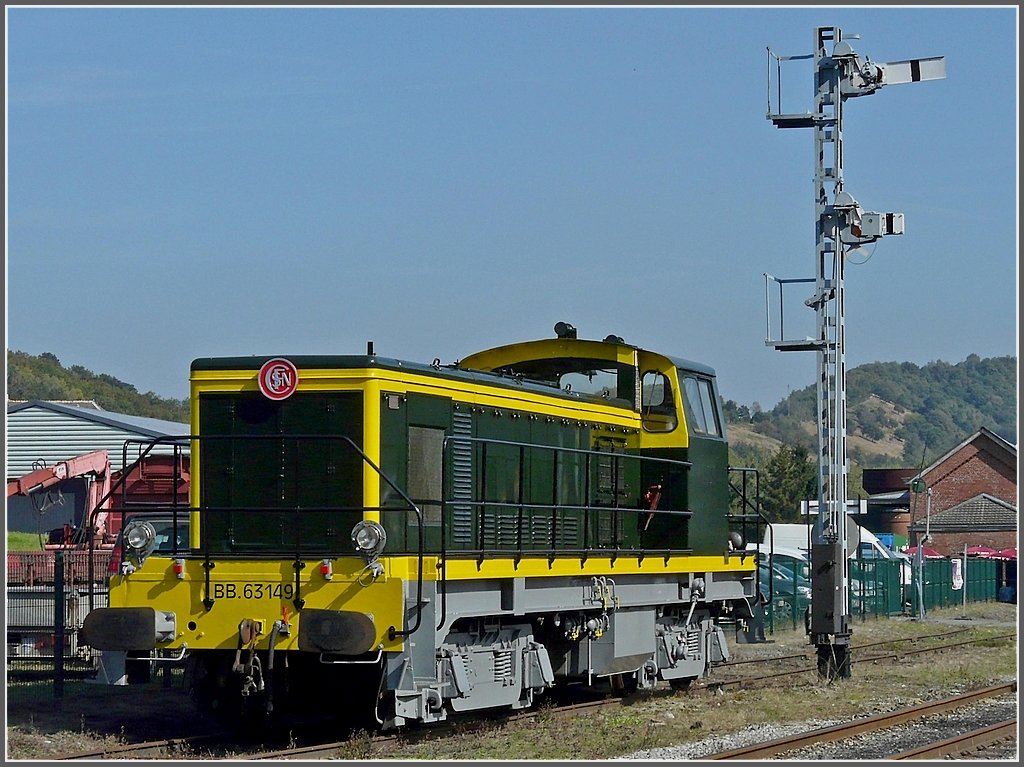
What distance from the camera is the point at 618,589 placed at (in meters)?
13.2

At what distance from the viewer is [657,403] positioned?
47.4 ft

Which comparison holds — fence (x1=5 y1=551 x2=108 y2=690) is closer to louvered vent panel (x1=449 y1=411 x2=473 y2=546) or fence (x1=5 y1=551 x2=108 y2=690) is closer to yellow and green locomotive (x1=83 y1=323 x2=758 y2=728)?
yellow and green locomotive (x1=83 y1=323 x2=758 y2=728)

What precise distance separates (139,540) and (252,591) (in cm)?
114

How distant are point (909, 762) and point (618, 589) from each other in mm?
3978

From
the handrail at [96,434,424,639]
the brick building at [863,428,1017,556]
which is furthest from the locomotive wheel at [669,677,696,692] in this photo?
the brick building at [863,428,1017,556]

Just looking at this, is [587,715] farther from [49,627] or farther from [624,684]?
[49,627]

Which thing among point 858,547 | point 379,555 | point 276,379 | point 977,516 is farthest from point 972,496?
point 379,555

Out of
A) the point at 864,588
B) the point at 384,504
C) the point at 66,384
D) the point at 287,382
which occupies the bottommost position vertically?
the point at 864,588

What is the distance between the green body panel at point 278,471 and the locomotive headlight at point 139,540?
0.46 meters

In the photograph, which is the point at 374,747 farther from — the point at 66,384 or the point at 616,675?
the point at 66,384

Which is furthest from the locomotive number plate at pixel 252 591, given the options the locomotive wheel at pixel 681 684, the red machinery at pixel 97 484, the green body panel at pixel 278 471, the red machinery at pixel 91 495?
the red machinery at pixel 97 484

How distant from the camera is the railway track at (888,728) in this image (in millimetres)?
10375

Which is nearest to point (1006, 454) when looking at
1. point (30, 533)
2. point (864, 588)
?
point (864, 588)

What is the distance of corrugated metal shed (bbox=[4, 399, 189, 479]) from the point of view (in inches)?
1679
